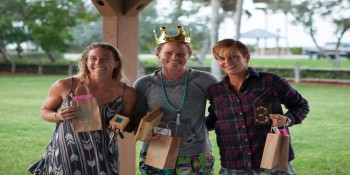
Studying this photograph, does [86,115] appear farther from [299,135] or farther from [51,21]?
[51,21]

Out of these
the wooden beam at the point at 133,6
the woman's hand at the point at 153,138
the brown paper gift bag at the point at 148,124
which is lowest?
the woman's hand at the point at 153,138

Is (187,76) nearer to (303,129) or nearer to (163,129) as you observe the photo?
(163,129)

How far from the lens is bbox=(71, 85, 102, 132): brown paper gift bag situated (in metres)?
2.46

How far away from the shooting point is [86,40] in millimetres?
27109

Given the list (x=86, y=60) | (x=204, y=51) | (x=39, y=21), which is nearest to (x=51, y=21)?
(x=39, y=21)

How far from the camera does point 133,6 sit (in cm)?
338

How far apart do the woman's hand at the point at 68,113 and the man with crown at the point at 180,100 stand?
37 centimetres

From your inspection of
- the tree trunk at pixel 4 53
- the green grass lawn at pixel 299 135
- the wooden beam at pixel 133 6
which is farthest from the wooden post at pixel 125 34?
the tree trunk at pixel 4 53

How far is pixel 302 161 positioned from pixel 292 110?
373 centimetres

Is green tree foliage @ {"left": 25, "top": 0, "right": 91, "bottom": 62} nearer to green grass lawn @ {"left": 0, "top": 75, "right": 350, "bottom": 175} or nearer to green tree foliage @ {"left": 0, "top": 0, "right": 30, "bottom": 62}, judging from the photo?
green tree foliage @ {"left": 0, "top": 0, "right": 30, "bottom": 62}

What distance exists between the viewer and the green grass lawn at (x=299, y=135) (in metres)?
5.85

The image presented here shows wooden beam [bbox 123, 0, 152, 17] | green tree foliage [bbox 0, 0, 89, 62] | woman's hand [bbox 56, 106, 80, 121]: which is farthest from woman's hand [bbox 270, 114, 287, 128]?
green tree foliage [bbox 0, 0, 89, 62]

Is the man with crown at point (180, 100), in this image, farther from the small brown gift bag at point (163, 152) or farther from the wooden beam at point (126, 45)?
the wooden beam at point (126, 45)

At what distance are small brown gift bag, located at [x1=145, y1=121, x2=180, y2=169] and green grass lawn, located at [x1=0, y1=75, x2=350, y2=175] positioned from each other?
10.4ft
